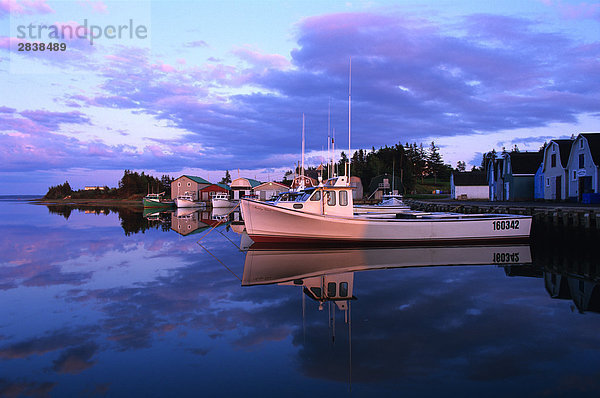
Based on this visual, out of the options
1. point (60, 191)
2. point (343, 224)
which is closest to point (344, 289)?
point (343, 224)

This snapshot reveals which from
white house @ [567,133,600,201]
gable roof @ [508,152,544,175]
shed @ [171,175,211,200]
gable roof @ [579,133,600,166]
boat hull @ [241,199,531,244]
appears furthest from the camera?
shed @ [171,175,211,200]

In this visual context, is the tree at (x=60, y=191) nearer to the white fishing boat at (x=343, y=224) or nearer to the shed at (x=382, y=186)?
the shed at (x=382, y=186)

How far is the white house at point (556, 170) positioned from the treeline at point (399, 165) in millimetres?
31071

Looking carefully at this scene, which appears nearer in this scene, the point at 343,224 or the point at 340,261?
the point at 340,261

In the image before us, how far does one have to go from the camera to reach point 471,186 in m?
61.9

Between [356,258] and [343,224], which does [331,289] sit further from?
[343,224]

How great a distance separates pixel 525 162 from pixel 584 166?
12.6 m

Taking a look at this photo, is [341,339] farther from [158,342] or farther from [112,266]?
[112,266]

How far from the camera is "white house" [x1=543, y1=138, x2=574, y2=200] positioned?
117 ft

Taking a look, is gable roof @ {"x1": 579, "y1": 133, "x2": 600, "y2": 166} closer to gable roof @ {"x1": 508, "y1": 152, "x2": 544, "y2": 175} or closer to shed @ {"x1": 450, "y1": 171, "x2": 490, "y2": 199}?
gable roof @ {"x1": 508, "y1": 152, "x2": 544, "y2": 175}

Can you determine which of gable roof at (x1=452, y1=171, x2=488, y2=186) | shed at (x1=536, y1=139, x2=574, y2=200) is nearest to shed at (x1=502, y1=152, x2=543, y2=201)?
shed at (x1=536, y1=139, x2=574, y2=200)

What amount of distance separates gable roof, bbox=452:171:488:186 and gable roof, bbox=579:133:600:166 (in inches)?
1142

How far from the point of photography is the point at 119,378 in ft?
19.1

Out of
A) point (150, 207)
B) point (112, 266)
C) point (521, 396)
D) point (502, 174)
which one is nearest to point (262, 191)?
point (150, 207)
